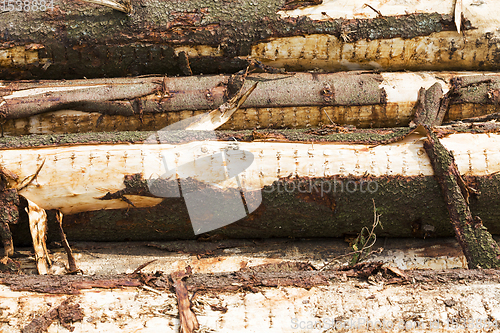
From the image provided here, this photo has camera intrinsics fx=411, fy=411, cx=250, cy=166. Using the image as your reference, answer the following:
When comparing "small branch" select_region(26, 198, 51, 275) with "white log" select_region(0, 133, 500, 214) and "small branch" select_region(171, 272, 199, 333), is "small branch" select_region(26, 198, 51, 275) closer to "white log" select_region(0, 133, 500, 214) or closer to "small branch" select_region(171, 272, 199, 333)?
"white log" select_region(0, 133, 500, 214)

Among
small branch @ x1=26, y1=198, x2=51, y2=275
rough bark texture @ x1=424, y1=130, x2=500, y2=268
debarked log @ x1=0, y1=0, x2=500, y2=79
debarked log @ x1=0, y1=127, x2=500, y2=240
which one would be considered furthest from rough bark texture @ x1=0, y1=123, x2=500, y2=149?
debarked log @ x1=0, y1=0, x2=500, y2=79

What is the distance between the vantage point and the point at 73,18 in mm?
3213

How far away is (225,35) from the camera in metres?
3.27

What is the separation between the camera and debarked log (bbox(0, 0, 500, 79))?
3211mm

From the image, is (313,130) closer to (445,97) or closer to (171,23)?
(445,97)

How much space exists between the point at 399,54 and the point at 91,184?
2612mm

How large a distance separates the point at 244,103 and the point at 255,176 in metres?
0.72

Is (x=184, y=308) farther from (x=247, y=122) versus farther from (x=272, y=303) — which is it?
(x=247, y=122)

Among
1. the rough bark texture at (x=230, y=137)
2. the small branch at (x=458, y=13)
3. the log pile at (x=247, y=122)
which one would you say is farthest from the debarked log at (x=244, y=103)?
the small branch at (x=458, y=13)

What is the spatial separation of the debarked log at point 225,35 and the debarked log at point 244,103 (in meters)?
0.20

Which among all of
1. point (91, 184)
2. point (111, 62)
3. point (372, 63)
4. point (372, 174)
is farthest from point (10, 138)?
point (372, 63)

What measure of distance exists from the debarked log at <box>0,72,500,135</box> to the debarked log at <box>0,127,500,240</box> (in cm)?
36

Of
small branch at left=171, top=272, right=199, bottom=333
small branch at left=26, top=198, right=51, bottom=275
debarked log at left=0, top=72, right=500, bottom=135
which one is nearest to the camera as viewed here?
small branch at left=171, top=272, right=199, bottom=333

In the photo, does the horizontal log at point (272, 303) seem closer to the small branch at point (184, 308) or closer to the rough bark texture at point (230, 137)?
the small branch at point (184, 308)
